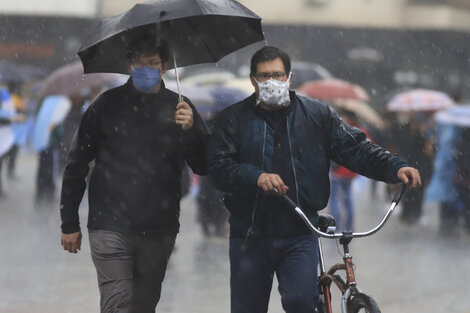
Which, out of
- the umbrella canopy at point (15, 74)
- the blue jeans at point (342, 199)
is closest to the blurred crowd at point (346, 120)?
the blue jeans at point (342, 199)

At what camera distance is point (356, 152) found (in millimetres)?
4723

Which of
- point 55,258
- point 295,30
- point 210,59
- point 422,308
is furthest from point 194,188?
point 295,30

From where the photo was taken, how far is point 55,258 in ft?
33.0

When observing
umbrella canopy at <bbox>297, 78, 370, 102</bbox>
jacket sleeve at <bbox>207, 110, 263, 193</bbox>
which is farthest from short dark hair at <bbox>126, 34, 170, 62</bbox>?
umbrella canopy at <bbox>297, 78, 370, 102</bbox>

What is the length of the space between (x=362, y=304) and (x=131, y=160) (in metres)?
1.35

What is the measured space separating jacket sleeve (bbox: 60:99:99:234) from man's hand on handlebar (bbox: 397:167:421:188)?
1.50 m

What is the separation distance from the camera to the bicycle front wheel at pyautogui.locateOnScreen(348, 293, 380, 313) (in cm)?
410

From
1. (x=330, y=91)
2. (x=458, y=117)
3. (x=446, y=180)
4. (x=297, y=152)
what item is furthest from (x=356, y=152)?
(x=330, y=91)

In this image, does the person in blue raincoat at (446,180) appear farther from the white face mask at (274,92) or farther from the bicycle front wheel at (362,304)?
the bicycle front wheel at (362,304)

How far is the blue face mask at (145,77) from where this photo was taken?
4.84 meters

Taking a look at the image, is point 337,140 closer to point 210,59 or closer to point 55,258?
point 210,59

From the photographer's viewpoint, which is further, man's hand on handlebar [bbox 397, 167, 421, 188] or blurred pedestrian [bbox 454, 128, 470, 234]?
blurred pedestrian [bbox 454, 128, 470, 234]

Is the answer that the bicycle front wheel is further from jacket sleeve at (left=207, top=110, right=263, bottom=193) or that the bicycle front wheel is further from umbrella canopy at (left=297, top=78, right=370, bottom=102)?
umbrella canopy at (left=297, top=78, right=370, bottom=102)

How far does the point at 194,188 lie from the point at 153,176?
1177 centimetres
